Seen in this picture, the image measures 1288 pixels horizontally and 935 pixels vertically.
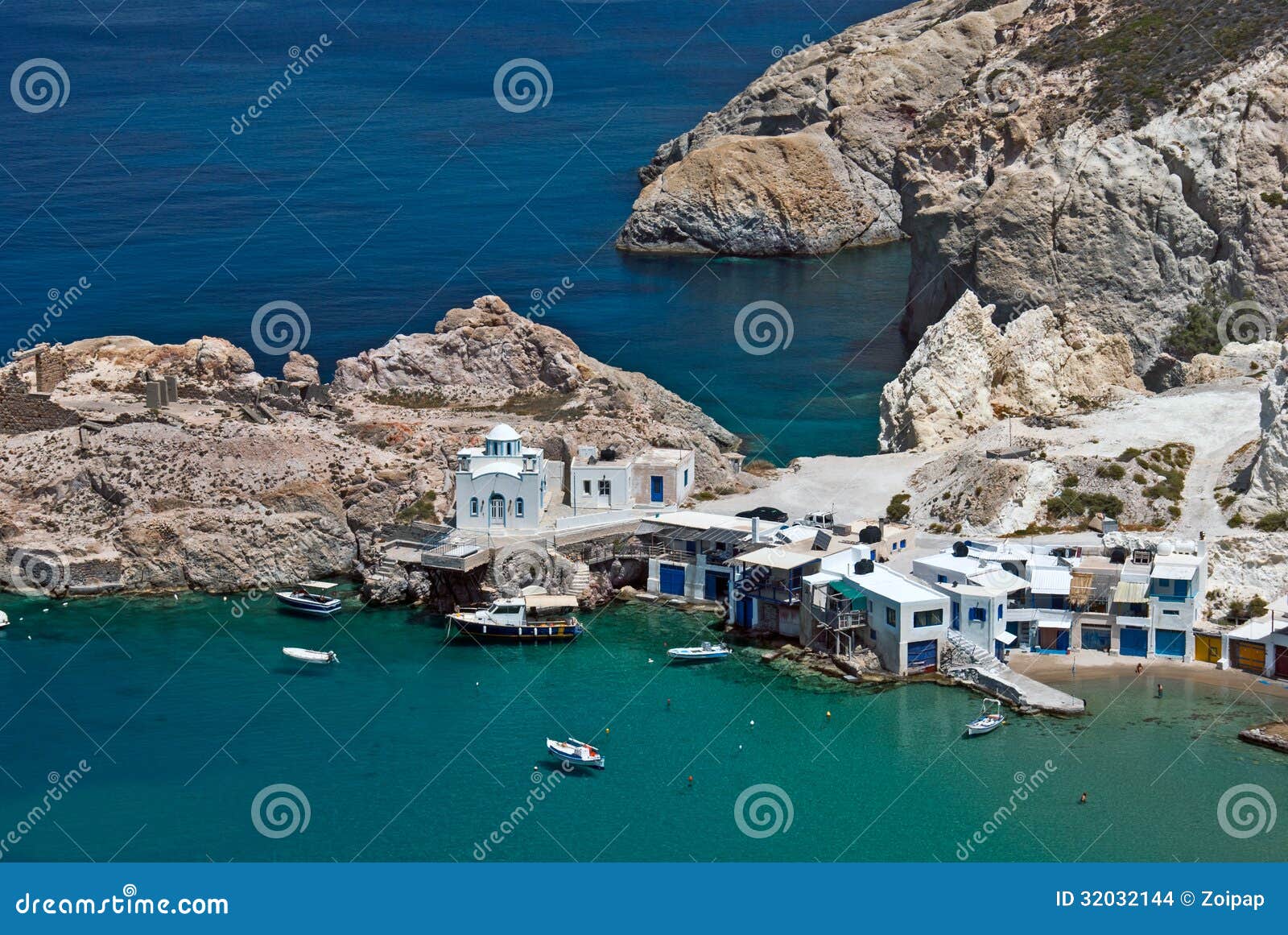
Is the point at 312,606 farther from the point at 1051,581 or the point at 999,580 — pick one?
the point at 1051,581

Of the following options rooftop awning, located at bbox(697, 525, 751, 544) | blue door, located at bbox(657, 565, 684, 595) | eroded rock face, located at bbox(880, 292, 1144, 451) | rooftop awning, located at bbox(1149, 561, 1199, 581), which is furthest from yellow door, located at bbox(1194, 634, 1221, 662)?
eroded rock face, located at bbox(880, 292, 1144, 451)

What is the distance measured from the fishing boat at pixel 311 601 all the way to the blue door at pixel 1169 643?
92.0 feet

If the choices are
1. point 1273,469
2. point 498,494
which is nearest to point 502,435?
point 498,494

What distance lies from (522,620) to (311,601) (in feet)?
25.2

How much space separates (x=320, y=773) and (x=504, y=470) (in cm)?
1787

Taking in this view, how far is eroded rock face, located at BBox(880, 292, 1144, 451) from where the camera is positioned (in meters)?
89.4

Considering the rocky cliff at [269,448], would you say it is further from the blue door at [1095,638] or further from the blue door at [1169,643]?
the blue door at [1169,643]

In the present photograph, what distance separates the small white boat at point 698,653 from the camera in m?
Answer: 71.7

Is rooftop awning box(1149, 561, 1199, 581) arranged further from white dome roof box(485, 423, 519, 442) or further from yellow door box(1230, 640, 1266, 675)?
white dome roof box(485, 423, 519, 442)

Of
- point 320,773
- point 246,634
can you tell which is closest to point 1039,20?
point 246,634

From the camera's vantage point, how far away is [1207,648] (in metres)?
69.7

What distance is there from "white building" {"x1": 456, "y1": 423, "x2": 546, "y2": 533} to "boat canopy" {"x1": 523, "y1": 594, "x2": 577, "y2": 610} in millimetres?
3609

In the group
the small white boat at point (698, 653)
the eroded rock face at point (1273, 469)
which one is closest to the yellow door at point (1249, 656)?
the eroded rock face at point (1273, 469)

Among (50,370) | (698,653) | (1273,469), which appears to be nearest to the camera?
(698,653)
